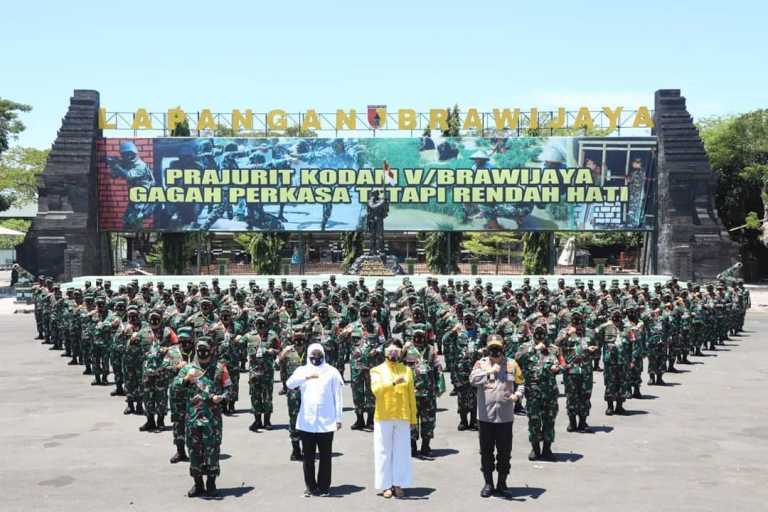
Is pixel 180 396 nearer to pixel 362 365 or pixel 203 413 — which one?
pixel 203 413

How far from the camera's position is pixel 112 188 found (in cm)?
4884

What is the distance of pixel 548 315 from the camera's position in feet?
57.4

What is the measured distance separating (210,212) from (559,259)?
36.8 meters

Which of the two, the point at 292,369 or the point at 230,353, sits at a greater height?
the point at 292,369

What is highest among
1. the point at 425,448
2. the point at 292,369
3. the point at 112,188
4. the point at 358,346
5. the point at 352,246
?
the point at 112,188

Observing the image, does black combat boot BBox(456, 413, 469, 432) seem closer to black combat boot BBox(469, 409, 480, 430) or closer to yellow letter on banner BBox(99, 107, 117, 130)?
black combat boot BBox(469, 409, 480, 430)

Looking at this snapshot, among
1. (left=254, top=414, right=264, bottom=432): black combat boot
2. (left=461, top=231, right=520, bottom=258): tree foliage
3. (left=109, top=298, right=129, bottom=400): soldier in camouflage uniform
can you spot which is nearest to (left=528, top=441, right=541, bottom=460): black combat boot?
(left=254, top=414, right=264, bottom=432): black combat boot

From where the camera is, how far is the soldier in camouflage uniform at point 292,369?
1131 cm

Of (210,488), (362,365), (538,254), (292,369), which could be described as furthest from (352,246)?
(210,488)

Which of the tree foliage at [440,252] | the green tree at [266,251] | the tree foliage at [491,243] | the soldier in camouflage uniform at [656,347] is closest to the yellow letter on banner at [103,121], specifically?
the green tree at [266,251]

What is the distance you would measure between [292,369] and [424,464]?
2.24 metres

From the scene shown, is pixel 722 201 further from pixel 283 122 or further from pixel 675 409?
pixel 675 409

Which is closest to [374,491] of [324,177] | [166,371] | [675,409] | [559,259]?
[166,371]

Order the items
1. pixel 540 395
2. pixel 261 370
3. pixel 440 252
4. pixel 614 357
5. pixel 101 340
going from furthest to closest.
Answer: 1. pixel 440 252
2. pixel 101 340
3. pixel 614 357
4. pixel 261 370
5. pixel 540 395
